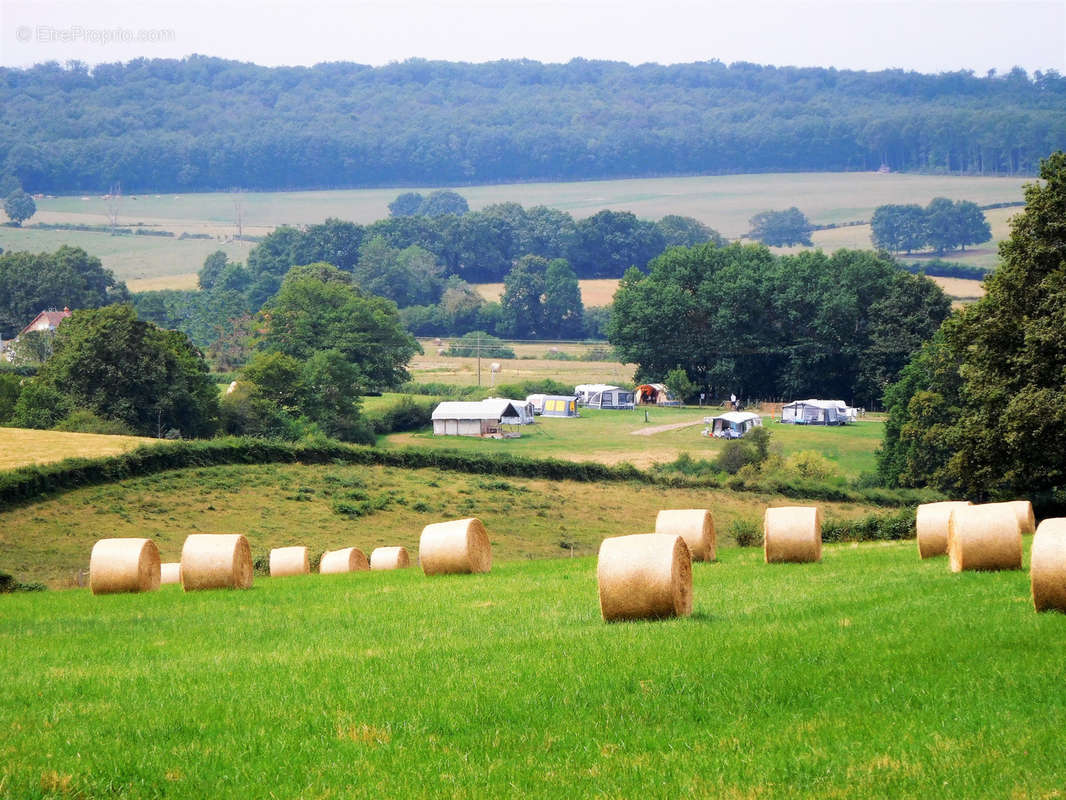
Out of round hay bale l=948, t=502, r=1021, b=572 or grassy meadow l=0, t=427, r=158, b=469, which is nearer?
round hay bale l=948, t=502, r=1021, b=572

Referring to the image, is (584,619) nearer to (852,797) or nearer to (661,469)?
(852,797)

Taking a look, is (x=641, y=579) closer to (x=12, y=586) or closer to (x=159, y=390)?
(x=12, y=586)

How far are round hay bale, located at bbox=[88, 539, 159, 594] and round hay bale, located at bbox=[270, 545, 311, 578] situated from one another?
8235mm

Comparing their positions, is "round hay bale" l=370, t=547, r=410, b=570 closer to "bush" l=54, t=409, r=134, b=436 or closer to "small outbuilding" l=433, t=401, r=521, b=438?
"bush" l=54, t=409, r=134, b=436

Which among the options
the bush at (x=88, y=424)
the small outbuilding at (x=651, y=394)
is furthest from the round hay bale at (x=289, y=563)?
the small outbuilding at (x=651, y=394)

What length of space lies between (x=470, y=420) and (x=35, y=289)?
307 feet

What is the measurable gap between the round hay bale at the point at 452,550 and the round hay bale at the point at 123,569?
566 centimetres

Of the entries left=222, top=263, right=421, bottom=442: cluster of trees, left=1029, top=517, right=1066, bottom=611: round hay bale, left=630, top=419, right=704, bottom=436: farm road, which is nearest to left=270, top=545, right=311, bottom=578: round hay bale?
left=1029, top=517, right=1066, bottom=611: round hay bale

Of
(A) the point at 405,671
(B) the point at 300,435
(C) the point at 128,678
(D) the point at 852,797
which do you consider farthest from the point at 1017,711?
(B) the point at 300,435

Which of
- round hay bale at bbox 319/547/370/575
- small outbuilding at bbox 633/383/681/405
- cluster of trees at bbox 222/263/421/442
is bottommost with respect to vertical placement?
small outbuilding at bbox 633/383/681/405

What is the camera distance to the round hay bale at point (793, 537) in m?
28.0

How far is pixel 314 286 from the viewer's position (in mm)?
131375

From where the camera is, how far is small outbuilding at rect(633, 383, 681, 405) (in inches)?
5212

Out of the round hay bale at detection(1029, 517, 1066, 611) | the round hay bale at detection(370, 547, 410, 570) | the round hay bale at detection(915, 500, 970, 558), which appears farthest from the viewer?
the round hay bale at detection(370, 547, 410, 570)
